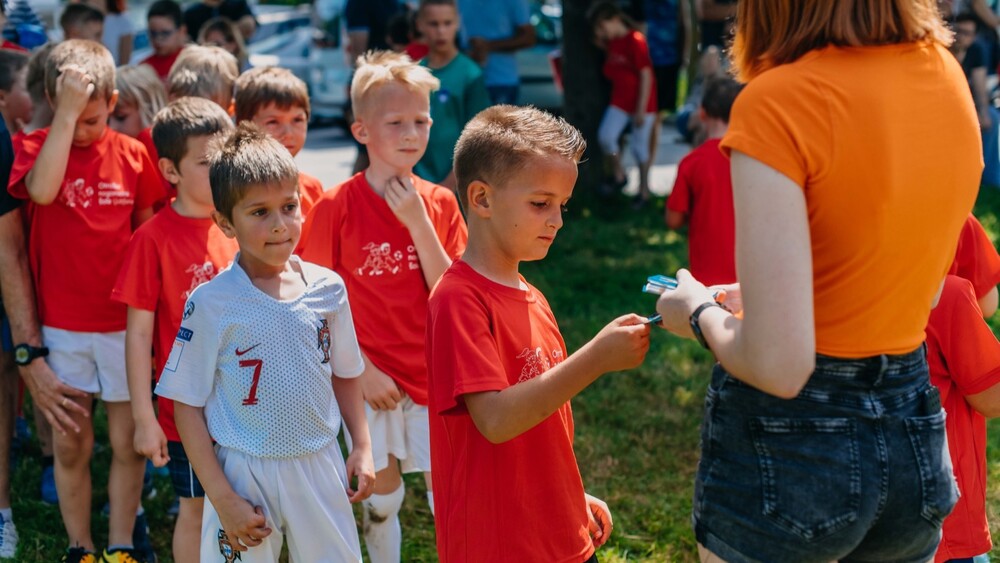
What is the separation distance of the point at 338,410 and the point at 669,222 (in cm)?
249

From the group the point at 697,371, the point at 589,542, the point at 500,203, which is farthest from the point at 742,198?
the point at 697,371

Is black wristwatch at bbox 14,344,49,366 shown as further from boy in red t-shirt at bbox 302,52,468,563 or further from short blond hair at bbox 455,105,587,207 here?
short blond hair at bbox 455,105,587,207

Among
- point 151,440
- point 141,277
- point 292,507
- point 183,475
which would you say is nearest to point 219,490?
point 292,507

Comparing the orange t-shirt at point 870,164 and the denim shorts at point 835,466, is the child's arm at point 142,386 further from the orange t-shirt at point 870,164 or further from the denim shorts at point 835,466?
the orange t-shirt at point 870,164

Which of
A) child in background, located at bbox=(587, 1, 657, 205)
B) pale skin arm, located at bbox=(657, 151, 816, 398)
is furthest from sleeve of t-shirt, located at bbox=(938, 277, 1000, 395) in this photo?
child in background, located at bbox=(587, 1, 657, 205)

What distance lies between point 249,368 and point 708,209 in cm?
272

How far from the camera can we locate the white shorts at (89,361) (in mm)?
4109

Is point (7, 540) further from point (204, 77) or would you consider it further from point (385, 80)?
point (385, 80)

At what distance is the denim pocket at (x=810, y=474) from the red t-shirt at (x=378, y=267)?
1.87m

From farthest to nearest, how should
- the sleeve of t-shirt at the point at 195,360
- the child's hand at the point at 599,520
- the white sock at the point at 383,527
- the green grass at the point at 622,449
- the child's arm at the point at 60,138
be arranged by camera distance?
1. the green grass at the point at 622,449
2. the child's arm at the point at 60,138
3. the white sock at the point at 383,527
4. the sleeve of t-shirt at the point at 195,360
5. the child's hand at the point at 599,520

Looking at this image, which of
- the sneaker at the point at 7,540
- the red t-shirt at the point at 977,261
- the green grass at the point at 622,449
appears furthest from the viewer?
the green grass at the point at 622,449

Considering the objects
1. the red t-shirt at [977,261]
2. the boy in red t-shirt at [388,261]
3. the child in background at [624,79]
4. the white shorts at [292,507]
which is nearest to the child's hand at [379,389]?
the boy in red t-shirt at [388,261]

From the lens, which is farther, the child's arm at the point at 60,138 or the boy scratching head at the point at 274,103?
the boy scratching head at the point at 274,103

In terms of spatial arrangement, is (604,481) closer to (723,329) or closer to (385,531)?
(385,531)
